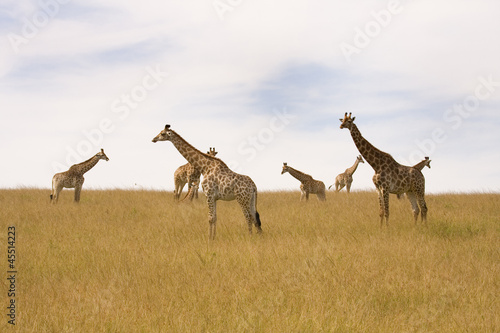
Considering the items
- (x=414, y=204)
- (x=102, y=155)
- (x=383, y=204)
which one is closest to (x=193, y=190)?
(x=102, y=155)

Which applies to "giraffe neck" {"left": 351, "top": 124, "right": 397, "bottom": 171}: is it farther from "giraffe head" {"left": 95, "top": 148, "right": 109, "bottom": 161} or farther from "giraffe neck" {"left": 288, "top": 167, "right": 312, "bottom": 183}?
"giraffe head" {"left": 95, "top": 148, "right": 109, "bottom": 161}

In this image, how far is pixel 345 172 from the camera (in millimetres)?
24188

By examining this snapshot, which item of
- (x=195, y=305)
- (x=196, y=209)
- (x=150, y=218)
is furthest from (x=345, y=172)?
(x=195, y=305)

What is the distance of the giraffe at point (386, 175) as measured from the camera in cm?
1233

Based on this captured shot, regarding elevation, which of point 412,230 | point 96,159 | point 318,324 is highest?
point 96,159

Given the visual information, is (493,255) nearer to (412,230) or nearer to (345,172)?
(412,230)

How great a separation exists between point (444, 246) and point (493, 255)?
863mm

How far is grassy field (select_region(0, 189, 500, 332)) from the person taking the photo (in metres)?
6.05

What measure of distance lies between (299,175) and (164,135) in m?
9.29

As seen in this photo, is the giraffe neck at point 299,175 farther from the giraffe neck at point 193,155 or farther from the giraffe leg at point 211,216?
the giraffe leg at point 211,216

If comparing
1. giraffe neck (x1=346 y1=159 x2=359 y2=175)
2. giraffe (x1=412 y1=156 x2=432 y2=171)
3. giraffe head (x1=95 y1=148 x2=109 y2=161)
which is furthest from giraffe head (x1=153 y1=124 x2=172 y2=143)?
giraffe neck (x1=346 y1=159 x2=359 y2=175)

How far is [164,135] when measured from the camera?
12.2 m

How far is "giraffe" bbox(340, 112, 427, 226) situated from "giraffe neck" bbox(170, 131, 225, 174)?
337cm

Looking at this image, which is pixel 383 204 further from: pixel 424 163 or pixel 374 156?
pixel 424 163
